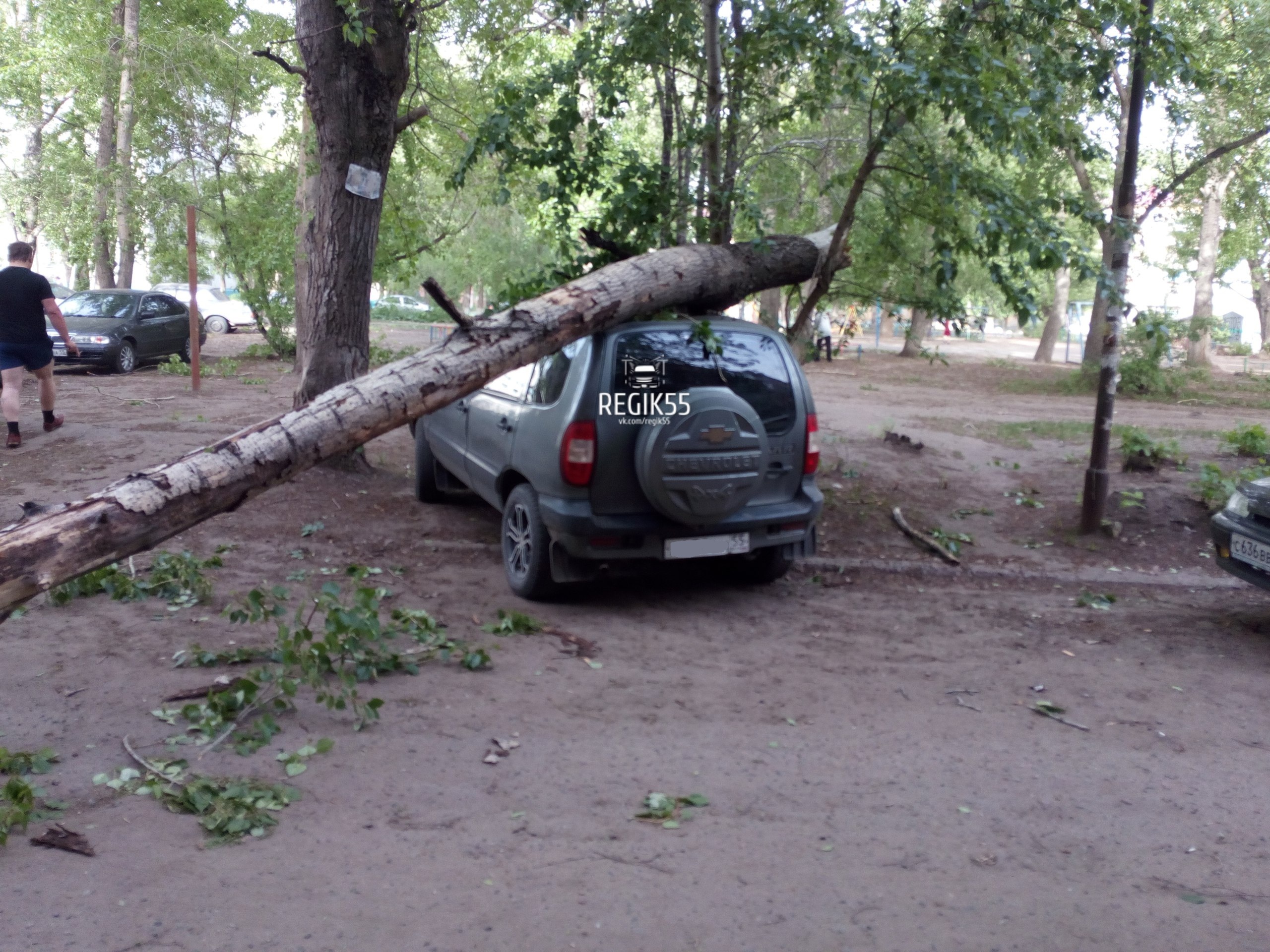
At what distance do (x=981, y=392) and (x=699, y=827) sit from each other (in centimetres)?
1690

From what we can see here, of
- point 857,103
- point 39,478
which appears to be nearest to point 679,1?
point 857,103

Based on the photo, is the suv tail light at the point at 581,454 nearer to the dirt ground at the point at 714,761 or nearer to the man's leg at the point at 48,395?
the dirt ground at the point at 714,761

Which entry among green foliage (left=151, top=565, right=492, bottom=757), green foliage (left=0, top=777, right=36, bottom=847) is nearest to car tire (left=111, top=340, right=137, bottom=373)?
green foliage (left=151, top=565, right=492, bottom=757)

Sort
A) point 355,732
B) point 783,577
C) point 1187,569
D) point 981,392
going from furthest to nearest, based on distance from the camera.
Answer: point 981,392 < point 1187,569 < point 783,577 < point 355,732

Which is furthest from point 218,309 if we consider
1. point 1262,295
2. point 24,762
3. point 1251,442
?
point 1262,295

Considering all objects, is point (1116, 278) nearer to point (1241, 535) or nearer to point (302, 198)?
point (1241, 535)

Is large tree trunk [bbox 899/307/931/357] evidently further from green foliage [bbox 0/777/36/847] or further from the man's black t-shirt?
green foliage [bbox 0/777/36/847]

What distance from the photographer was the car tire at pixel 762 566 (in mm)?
6906

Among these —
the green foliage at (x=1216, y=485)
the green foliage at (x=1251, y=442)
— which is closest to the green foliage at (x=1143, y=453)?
the green foliage at (x=1216, y=485)

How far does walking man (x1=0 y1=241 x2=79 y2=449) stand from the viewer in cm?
948

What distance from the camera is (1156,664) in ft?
19.1

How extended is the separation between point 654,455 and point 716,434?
38 cm

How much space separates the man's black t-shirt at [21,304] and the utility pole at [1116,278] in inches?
359

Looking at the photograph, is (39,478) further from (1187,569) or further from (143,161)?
(143,161)
